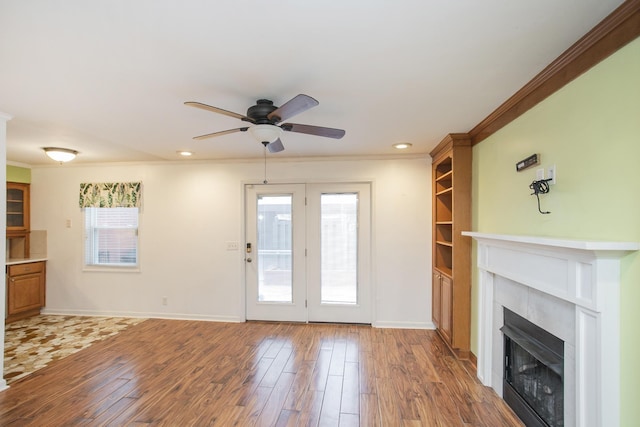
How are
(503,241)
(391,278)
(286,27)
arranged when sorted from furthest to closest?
(391,278)
(503,241)
(286,27)

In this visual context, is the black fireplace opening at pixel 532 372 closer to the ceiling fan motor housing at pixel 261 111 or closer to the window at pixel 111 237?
the ceiling fan motor housing at pixel 261 111

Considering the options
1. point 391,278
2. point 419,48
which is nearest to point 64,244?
point 391,278

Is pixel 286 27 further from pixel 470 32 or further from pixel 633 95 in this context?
pixel 633 95

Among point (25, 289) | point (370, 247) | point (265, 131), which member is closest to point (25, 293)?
point (25, 289)

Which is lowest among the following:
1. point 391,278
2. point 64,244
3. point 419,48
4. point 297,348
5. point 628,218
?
point 297,348

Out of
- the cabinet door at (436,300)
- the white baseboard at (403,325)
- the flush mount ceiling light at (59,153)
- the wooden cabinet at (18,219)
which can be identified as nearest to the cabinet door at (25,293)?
the wooden cabinet at (18,219)

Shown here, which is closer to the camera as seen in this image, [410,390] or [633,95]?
[633,95]

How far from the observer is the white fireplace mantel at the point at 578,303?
4.77ft

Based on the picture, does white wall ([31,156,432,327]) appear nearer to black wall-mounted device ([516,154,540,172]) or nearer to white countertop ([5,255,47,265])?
white countertop ([5,255,47,265])

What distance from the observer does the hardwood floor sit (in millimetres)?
2305

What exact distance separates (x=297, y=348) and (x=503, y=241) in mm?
2425

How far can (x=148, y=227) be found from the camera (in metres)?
4.68

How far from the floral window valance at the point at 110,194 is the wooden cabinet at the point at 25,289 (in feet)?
3.86

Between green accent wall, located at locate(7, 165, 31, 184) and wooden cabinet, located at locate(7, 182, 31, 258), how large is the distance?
0.06 m
